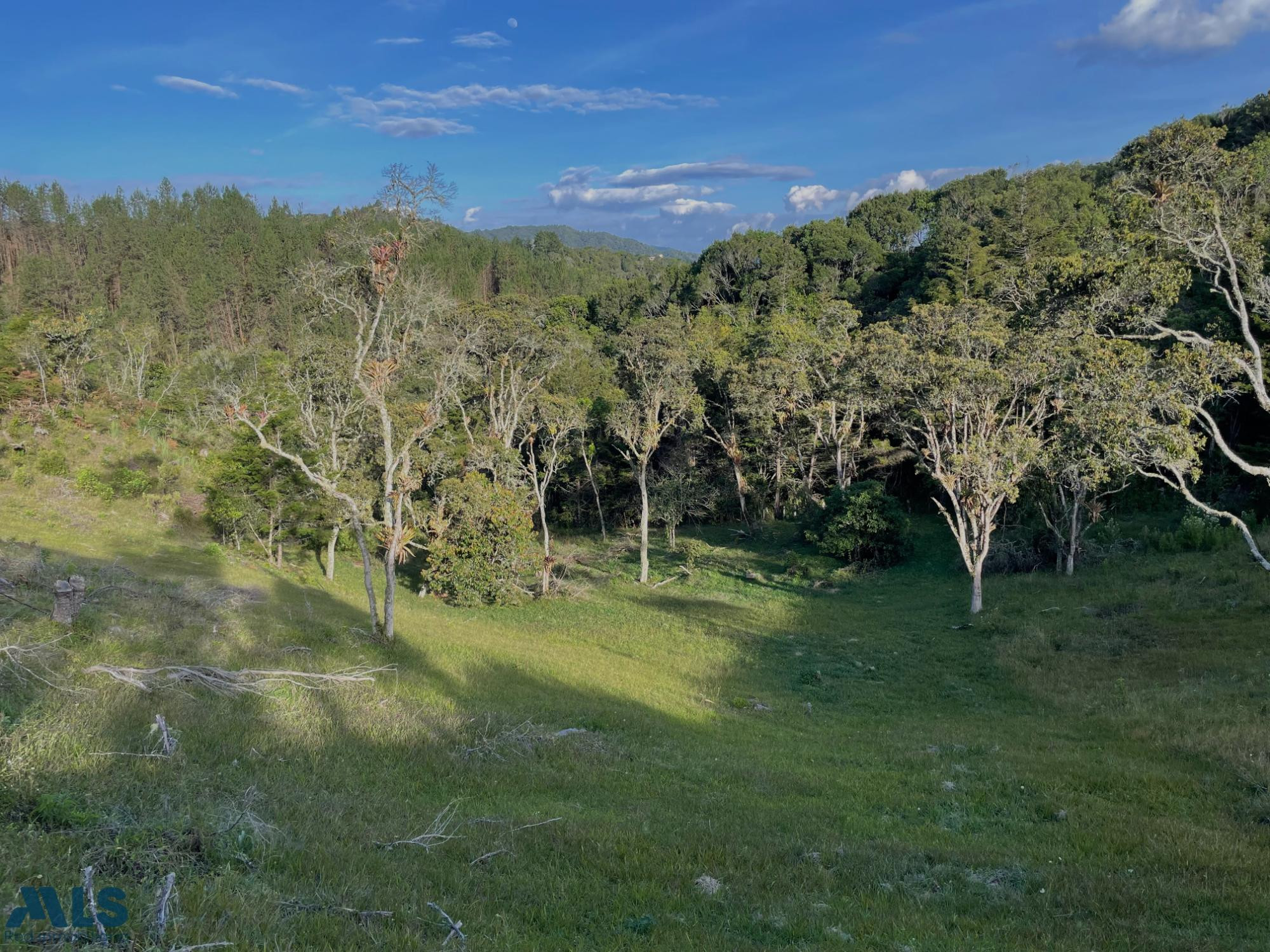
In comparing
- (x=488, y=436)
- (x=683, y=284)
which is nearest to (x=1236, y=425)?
(x=488, y=436)

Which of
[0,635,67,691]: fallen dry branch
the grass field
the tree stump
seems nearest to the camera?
the grass field

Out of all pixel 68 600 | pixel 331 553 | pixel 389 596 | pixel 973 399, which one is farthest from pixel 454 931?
pixel 331 553

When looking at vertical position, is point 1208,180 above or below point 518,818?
above

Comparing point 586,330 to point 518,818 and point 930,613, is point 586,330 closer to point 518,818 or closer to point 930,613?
point 930,613

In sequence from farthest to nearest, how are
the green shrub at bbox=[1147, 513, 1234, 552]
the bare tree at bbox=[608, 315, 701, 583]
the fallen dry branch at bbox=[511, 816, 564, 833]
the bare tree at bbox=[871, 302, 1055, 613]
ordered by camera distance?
the bare tree at bbox=[608, 315, 701, 583], the green shrub at bbox=[1147, 513, 1234, 552], the bare tree at bbox=[871, 302, 1055, 613], the fallen dry branch at bbox=[511, 816, 564, 833]

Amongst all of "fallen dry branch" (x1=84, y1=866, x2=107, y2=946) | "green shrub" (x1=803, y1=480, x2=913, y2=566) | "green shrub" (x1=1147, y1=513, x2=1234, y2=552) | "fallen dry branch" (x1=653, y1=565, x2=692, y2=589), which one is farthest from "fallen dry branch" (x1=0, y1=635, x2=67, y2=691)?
"green shrub" (x1=1147, y1=513, x2=1234, y2=552)

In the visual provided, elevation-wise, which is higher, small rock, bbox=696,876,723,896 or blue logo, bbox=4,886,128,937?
blue logo, bbox=4,886,128,937

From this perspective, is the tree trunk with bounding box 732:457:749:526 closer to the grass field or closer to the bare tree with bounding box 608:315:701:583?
the bare tree with bounding box 608:315:701:583
